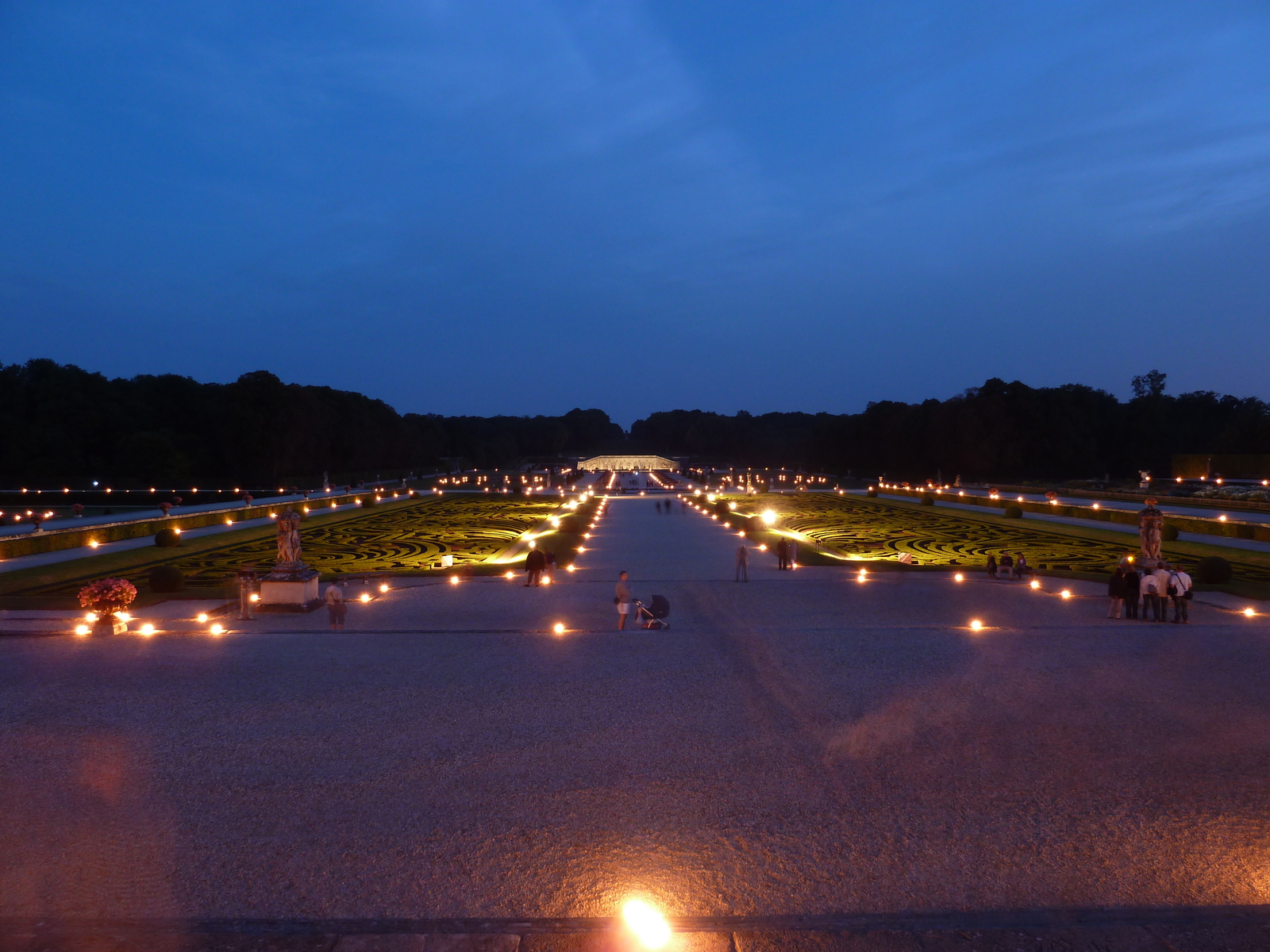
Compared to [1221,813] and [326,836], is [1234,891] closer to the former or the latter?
[1221,813]

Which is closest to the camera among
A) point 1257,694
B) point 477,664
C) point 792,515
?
point 1257,694

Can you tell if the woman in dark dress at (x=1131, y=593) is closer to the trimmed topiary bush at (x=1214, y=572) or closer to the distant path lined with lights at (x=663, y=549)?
the trimmed topiary bush at (x=1214, y=572)

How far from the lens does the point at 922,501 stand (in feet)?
131

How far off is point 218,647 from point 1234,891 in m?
11.4

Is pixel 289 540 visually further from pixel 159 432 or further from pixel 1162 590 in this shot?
pixel 159 432

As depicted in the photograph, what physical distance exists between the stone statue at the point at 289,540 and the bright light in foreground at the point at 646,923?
10.9 metres

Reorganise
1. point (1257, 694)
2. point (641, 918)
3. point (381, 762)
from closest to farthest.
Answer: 1. point (641, 918)
2. point (381, 762)
3. point (1257, 694)

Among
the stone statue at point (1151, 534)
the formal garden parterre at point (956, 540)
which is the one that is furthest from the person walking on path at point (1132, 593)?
the formal garden parterre at point (956, 540)

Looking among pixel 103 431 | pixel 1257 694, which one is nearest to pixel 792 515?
pixel 1257 694

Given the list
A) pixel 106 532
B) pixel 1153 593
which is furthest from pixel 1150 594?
pixel 106 532

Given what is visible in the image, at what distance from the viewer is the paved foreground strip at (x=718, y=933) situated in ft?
14.3

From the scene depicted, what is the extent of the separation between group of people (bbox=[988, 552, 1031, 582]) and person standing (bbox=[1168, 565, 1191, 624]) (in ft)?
15.5

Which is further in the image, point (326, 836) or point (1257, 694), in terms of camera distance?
point (1257, 694)

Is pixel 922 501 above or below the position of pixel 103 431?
below
